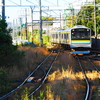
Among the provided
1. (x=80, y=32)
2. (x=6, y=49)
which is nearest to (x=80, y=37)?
(x=80, y=32)

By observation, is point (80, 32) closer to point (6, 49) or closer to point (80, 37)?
point (80, 37)

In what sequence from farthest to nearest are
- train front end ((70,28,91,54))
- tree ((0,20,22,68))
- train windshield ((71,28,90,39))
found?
1. train windshield ((71,28,90,39))
2. train front end ((70,28,91,54))
3. tree ((0,20,22,68))

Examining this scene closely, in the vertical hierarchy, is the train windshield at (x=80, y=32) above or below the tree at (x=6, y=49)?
above

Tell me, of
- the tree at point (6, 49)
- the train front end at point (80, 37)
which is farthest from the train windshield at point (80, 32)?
the tree at point (6, 49)

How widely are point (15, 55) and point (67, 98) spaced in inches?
275

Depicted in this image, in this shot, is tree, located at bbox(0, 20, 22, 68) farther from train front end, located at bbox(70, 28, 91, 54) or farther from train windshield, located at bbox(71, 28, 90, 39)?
train windshield, located at bbox(71, 28, 90, 39)

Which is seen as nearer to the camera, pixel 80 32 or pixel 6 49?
pixel 6 49

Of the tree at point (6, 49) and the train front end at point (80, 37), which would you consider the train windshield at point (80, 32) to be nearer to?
the train front end at point (80, 37)

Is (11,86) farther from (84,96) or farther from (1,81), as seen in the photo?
(84,96)

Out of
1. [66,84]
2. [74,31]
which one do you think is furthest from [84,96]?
[74,31]

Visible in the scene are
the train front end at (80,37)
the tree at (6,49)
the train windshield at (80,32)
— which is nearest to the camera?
the tree at (6,49)

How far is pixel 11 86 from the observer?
9.82 m

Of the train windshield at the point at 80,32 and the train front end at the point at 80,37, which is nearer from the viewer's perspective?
the train front end at the point at 80,37

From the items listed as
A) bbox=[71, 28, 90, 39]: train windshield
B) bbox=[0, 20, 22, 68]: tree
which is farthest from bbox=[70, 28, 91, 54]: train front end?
bbox=[0, 20, 22, 68]: tree
